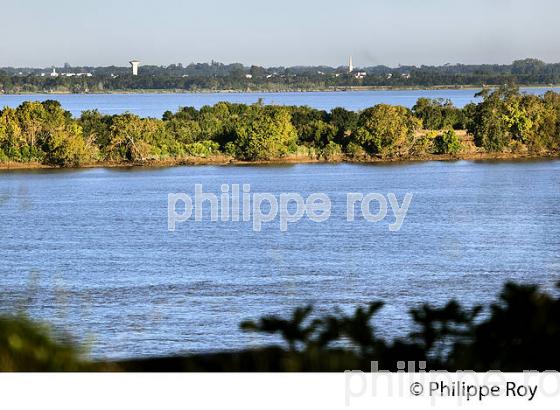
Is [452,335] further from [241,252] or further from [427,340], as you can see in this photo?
[241,252]

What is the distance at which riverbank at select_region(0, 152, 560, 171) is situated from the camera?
168ft

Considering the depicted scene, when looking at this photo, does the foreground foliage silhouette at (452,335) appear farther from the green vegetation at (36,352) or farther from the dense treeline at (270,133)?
the dense treeline at (270,133)

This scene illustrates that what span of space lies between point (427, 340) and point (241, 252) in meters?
24.7

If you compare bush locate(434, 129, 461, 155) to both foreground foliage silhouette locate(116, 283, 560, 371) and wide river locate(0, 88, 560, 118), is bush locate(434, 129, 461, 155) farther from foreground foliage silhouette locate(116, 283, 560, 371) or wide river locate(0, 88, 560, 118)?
foreground foliage silhouette locate(116, 283, 560, 371)

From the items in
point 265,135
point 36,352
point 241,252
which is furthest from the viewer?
point 265,135

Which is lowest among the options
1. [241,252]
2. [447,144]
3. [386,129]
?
[241,252]

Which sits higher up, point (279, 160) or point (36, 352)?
point (36, 352)

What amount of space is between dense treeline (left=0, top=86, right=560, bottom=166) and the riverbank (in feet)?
0.68

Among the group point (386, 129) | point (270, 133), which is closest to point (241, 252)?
point (270, 133)

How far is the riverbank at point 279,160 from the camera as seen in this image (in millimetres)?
51275

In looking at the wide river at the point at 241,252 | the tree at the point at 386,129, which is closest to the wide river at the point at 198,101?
the tree at the point at 386,129

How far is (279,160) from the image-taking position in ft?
173
